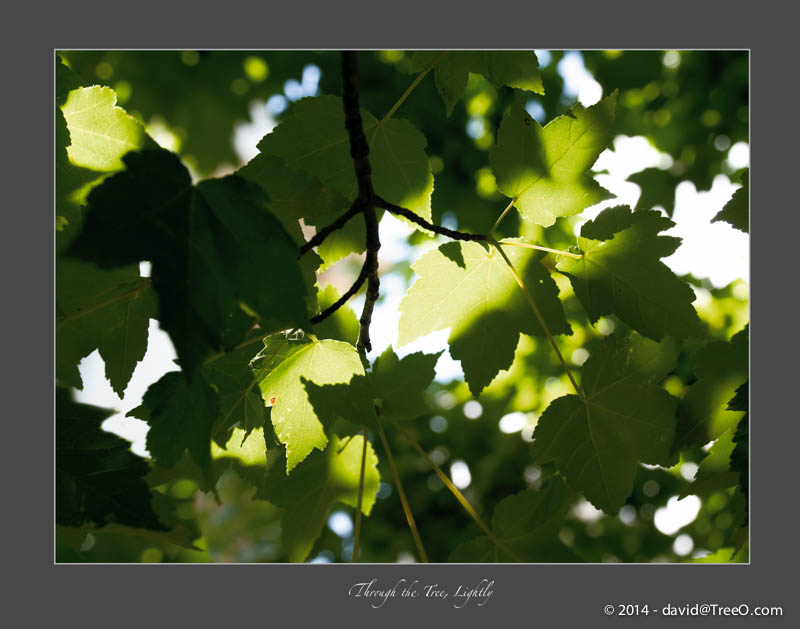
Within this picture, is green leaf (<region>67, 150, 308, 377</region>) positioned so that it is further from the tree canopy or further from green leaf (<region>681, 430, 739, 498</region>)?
green leaf (<region>681, 430, 739, 498</region>)

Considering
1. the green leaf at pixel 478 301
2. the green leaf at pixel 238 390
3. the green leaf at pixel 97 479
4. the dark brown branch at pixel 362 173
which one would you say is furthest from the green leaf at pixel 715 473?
the green leaf at pixel 97 479

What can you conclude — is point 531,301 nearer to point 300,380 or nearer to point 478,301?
point 478,301

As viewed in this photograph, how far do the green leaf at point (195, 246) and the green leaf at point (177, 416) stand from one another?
0.11 m

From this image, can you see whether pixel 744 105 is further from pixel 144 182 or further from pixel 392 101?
pixel 144 182

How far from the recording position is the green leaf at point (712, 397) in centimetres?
96

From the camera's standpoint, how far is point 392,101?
2559 mm

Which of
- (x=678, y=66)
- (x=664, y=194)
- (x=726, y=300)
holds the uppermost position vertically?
(x=678, y=66)

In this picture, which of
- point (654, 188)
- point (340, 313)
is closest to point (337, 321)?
point (340, 313)

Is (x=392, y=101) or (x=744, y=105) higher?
(x=392, y=101)

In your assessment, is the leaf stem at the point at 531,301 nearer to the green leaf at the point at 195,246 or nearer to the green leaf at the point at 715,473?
the green leaf at the point at 715,473

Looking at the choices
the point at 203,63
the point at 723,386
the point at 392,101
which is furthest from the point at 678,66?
the point at 723,386

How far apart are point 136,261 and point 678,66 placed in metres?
2.78

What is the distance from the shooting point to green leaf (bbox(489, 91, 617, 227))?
863 mm

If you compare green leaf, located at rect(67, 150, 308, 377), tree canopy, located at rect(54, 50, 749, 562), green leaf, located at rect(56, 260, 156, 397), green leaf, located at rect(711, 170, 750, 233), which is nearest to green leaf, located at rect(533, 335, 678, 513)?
tree canopy, located at rect(54, 50, 749, 562)
